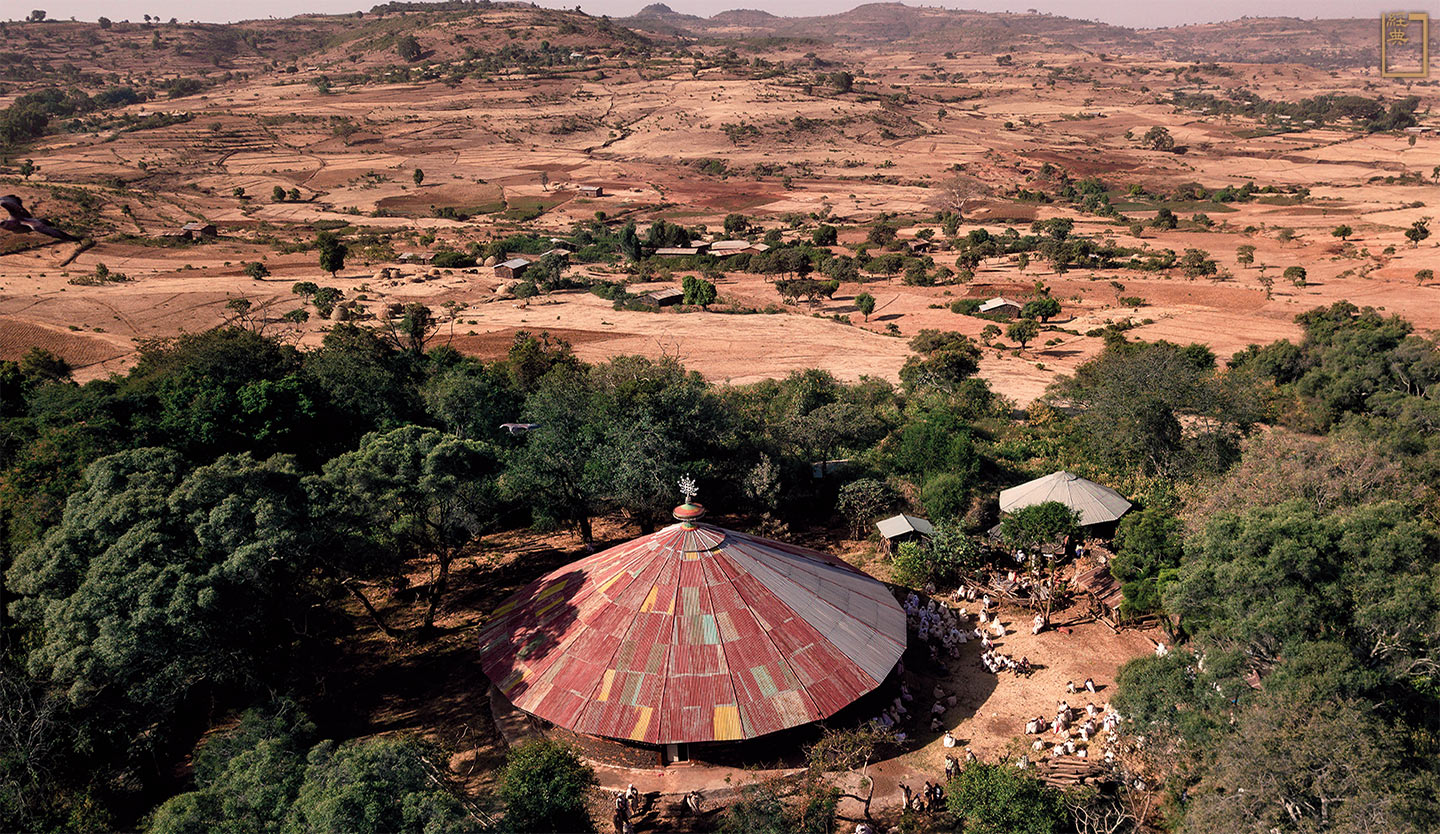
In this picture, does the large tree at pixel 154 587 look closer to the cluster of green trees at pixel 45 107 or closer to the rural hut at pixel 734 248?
the rural hut at pixel 734 248

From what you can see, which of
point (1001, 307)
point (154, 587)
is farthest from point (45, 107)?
point (154, 587)

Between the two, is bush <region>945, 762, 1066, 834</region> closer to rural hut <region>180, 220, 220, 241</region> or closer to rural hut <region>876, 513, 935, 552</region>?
rural hut <region>876, 513, 935, 552</region>

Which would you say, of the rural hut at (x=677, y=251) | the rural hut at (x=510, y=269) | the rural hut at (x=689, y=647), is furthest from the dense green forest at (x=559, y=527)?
the rural hut at (x=677, y=251)

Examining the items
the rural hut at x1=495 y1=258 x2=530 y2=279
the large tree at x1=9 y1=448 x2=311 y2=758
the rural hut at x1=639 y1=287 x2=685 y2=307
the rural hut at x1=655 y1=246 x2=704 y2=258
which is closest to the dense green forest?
the large tree at x1=9 y1=448 x2=311 y2=758

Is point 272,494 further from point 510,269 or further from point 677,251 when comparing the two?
point 677,251

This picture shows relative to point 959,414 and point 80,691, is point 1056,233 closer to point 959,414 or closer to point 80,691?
point 959,414

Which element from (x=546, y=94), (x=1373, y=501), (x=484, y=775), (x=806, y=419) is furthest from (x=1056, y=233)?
(x=546, y=94)
